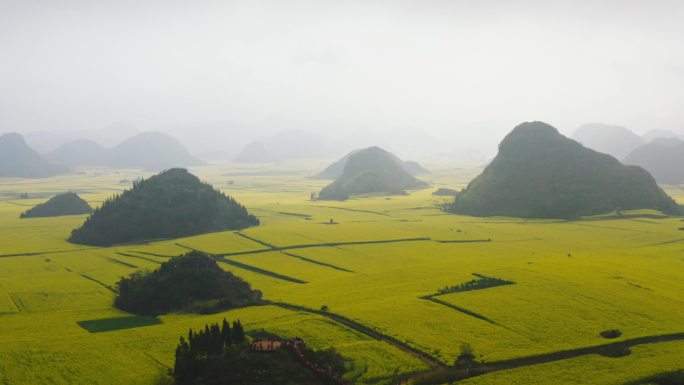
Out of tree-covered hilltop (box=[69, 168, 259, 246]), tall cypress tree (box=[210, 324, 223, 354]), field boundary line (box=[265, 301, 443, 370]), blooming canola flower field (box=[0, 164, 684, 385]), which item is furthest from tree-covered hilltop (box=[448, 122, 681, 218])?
tall cypress tree (box=[210, 324, 223, 354])

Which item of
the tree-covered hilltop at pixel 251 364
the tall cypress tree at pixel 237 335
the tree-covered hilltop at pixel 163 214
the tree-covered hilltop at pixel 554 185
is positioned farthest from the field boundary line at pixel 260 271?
the tree-covered hilltop at pixel 554 185

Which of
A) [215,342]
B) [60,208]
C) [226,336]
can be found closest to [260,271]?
[226,336]

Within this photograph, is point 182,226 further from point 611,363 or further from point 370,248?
point 611,363

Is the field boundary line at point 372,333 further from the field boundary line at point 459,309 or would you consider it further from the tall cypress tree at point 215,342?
the tall cypress tree at point 215,342

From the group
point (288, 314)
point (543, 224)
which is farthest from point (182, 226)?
point (543, 224)

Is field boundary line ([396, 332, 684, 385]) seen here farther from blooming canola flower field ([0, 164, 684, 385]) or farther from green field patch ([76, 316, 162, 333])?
green field patch ([76, 316, 162, 333])

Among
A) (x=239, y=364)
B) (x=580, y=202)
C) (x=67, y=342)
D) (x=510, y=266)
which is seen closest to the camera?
(x=239, y=364)

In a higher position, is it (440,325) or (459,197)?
A: (459,197)
